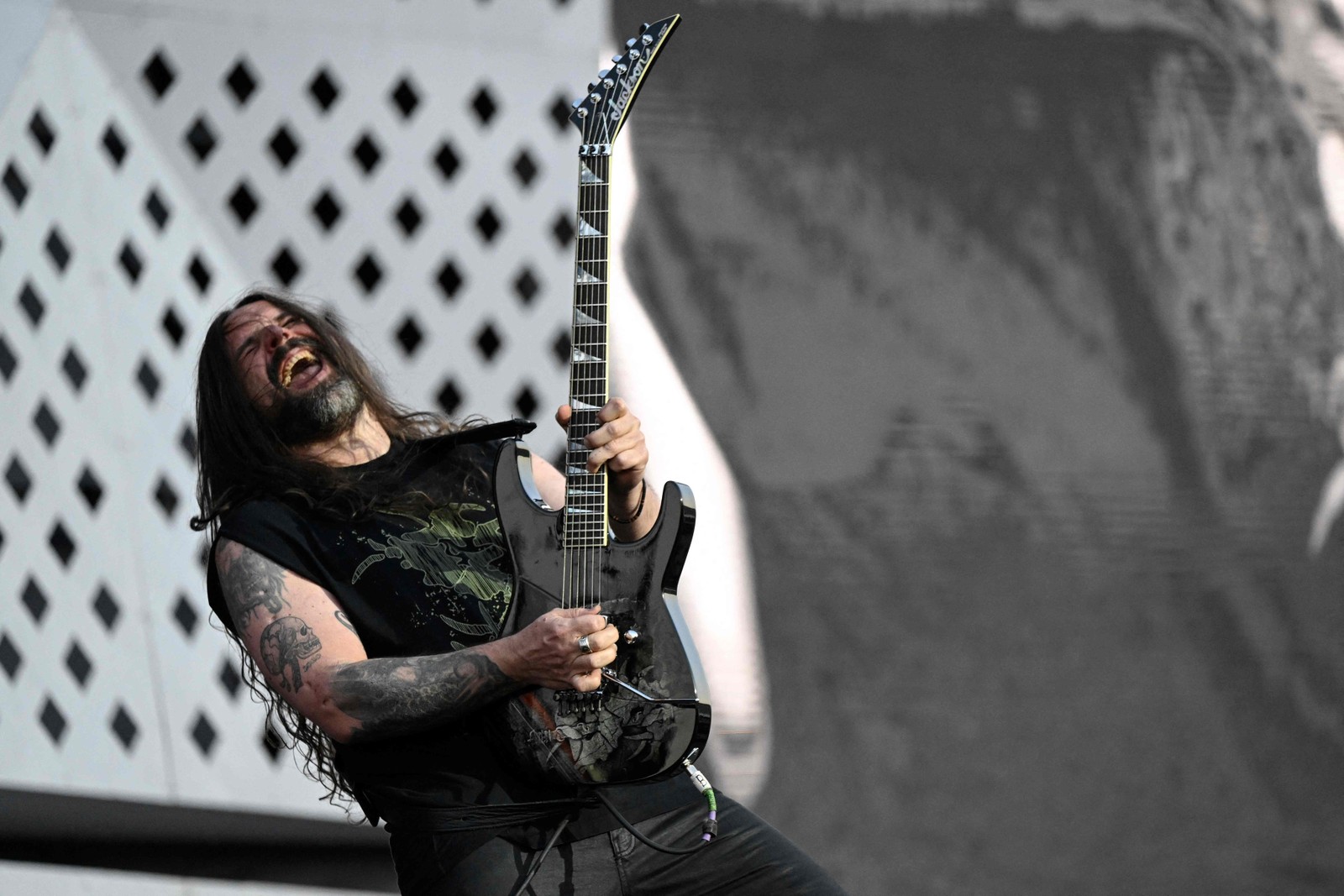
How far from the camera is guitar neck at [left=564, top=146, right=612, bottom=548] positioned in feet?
5.10

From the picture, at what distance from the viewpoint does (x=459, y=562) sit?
5.35 feet

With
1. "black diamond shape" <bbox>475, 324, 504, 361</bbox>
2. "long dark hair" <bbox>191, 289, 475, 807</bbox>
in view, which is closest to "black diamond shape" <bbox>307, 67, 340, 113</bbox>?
"black diamond shape" <bbox>475, 324, 504, 361</bbox>

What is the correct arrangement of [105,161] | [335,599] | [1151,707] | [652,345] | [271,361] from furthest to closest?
[1151,707] → [652,345] → [105,161] → [271,361] → [335,599]

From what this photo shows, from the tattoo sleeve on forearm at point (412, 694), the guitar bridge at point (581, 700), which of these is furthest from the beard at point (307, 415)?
the guitar bridge at point (581, 700)

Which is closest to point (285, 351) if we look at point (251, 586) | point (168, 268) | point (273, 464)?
point (273, 464)

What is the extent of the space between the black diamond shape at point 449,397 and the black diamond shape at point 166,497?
0.60 m

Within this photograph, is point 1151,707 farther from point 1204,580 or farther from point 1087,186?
point 1087,186

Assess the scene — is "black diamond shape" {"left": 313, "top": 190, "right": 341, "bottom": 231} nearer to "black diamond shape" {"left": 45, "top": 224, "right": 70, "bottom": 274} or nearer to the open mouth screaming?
"black diamond shape" {"left": 45, "top": 224, "right": 70, "bottom": 274}

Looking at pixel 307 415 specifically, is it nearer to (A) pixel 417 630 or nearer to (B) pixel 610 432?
(A) pixel 417 630

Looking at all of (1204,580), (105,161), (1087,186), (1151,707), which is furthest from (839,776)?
(105,161)

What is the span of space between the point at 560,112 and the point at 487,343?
1.80 feet

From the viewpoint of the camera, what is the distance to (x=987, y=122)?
3.08 meters

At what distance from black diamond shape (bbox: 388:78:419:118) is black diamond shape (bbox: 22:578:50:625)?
1.28 m

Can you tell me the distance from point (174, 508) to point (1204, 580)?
7.73 ft
